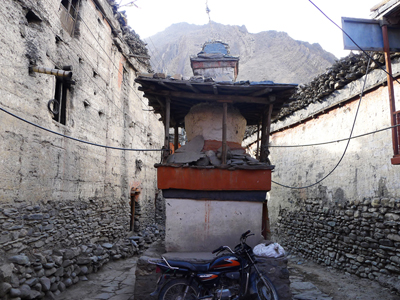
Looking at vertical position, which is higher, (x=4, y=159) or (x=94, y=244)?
(x=4, y=159)

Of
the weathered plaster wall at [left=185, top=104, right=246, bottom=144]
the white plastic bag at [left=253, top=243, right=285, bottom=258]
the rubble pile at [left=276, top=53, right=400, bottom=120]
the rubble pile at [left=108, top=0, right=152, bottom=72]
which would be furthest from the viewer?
the rubble pile at [left=108, top=0, right=152, bottom=72]

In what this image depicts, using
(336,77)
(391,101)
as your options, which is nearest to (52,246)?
(391,101)

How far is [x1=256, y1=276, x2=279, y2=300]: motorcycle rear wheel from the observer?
13.3 feet

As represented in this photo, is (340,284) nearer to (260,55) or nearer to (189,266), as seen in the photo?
(189,266)

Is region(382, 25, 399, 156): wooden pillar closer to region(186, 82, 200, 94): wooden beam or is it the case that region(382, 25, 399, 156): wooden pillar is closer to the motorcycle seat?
region(186, 82, 200, 94): wooden beam

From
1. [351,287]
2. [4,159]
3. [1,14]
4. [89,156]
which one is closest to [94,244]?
[89,156]

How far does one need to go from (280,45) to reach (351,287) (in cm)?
6592

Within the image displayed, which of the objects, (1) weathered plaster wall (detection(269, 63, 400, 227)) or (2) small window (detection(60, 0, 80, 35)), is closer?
(1) weathered plaster wall (detection(269, 63, 400, 227))

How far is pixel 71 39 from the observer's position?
8219mm

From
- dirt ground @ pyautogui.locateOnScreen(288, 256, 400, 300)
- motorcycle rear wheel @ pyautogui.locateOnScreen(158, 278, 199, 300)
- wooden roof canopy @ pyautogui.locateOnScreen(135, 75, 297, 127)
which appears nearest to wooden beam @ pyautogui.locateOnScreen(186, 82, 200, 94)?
wooden roof canopy @ pyautogui.locateOnScreen(135, 75, 297, 127)

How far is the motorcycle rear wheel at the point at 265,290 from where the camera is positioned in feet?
13.3

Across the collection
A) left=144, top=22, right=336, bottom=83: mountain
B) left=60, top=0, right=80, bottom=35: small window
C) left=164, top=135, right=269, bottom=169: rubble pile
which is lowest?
left=164, top=135, right=269, bottom=169: rubble pile

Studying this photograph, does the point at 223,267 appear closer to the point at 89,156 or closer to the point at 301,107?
the point at 89,156

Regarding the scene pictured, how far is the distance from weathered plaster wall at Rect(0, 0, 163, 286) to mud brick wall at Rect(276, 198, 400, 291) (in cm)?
665
